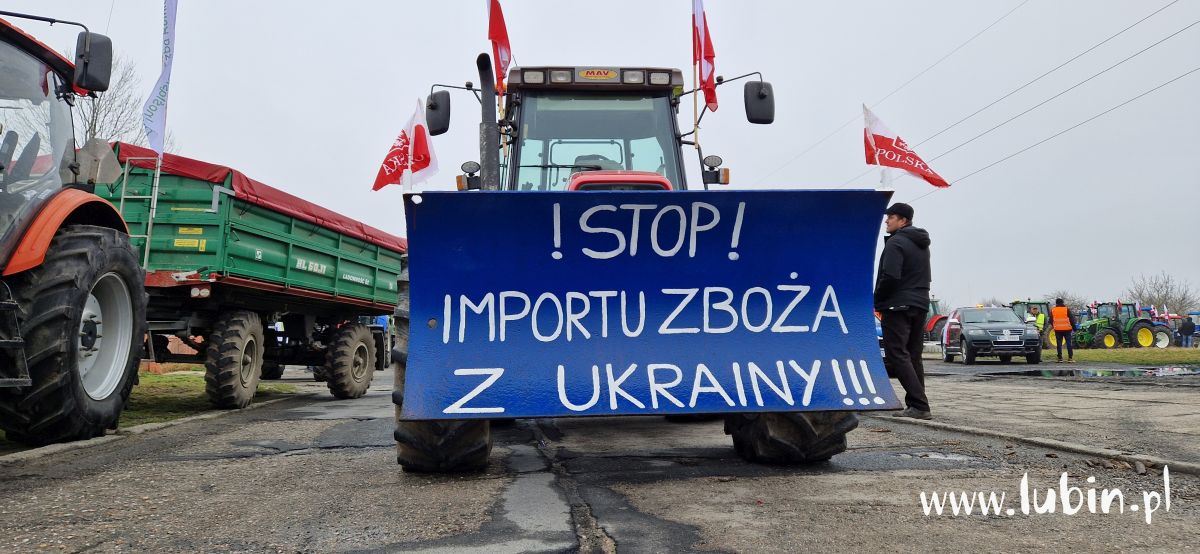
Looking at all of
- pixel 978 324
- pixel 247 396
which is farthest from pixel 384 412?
pixel 978 324

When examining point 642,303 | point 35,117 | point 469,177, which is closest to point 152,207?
point 35,117

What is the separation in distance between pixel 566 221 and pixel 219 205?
4.99 metres

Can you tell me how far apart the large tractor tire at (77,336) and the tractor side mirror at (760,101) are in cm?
427

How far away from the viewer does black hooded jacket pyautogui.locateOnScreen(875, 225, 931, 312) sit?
597cm

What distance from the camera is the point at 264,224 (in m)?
7.99

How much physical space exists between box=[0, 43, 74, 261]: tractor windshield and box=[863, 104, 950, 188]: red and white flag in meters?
5.43

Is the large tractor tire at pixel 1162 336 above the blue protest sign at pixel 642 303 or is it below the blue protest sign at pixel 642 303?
above

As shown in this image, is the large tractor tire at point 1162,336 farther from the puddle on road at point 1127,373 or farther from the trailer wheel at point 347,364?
the trailer wheel at point 347,364

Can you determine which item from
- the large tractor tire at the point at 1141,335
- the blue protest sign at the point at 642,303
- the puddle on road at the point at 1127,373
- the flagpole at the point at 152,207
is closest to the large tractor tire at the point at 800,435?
the blue protest sign at the point at 642,303

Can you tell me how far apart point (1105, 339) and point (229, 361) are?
28.7m

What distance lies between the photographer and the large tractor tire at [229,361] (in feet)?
24.7

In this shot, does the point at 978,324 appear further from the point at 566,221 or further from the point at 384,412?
the point at 566,221

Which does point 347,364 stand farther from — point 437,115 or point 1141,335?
point 1141,335

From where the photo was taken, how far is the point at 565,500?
321 centimetres
